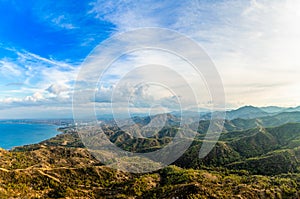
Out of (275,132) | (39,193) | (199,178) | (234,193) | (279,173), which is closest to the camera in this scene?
(234,193)

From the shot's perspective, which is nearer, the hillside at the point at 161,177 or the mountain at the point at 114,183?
the mountain at the point at 114,183

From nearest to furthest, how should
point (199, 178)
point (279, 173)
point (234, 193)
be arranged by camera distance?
point (234, 193), point (199, 178), point (279, 173)

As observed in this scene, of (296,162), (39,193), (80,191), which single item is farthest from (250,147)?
(39,193)

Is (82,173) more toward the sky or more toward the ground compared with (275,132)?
more toward the ground

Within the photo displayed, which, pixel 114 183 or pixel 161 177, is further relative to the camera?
pixel 161 177

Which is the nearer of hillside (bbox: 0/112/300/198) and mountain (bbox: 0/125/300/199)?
mountain (bbox: 0/125/300/199)

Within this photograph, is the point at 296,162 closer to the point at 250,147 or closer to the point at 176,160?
the point at 250,147

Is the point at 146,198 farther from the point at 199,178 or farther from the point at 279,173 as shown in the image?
the point at 279,173

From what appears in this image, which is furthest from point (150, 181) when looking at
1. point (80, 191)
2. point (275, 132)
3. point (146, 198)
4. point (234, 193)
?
point (275, 132)

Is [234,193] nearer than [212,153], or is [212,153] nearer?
[234,193]
